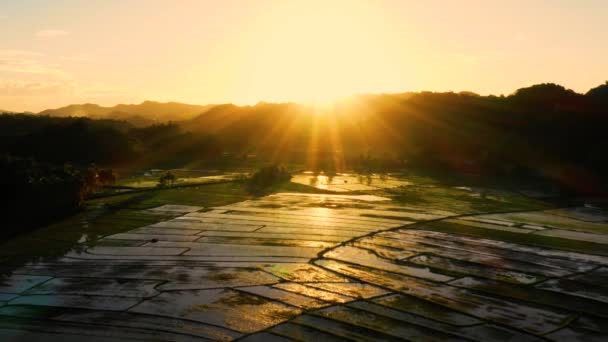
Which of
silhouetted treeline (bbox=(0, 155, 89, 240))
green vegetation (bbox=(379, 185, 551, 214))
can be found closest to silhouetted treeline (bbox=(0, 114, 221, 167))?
silhouetted treeline (bbox=(0, 155, 89, 240))

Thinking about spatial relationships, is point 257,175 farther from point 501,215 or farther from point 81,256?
point 81,256

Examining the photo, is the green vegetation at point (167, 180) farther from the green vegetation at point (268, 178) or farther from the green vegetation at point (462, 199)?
the green vegetation at point (462, 199)

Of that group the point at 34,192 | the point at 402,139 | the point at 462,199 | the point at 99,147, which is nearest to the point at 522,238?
the point at 462,199

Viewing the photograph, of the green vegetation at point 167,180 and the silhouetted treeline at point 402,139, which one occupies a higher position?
the silhouetted treeline at point 402,139

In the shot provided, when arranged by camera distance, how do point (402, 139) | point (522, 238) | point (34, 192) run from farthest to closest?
1. point (402, 139)
2. point (34, 192)
3. point (522, 238)

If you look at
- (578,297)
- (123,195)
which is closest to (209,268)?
(578,297)

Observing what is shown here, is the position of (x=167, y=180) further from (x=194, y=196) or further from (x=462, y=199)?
(x=462, y=199)

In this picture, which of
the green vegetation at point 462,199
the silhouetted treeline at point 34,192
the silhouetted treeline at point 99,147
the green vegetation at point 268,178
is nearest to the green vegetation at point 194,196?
the green vegetation at point 268,178

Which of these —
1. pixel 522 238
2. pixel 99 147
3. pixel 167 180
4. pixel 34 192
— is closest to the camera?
pixel 522 238

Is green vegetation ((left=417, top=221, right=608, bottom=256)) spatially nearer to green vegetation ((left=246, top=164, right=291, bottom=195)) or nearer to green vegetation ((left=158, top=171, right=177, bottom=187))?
green vegetation ((left=246, top=164, right=291, bottom=195))

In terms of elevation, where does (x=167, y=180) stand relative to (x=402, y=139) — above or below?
below

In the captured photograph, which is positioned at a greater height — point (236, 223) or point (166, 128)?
point (166, 128)
